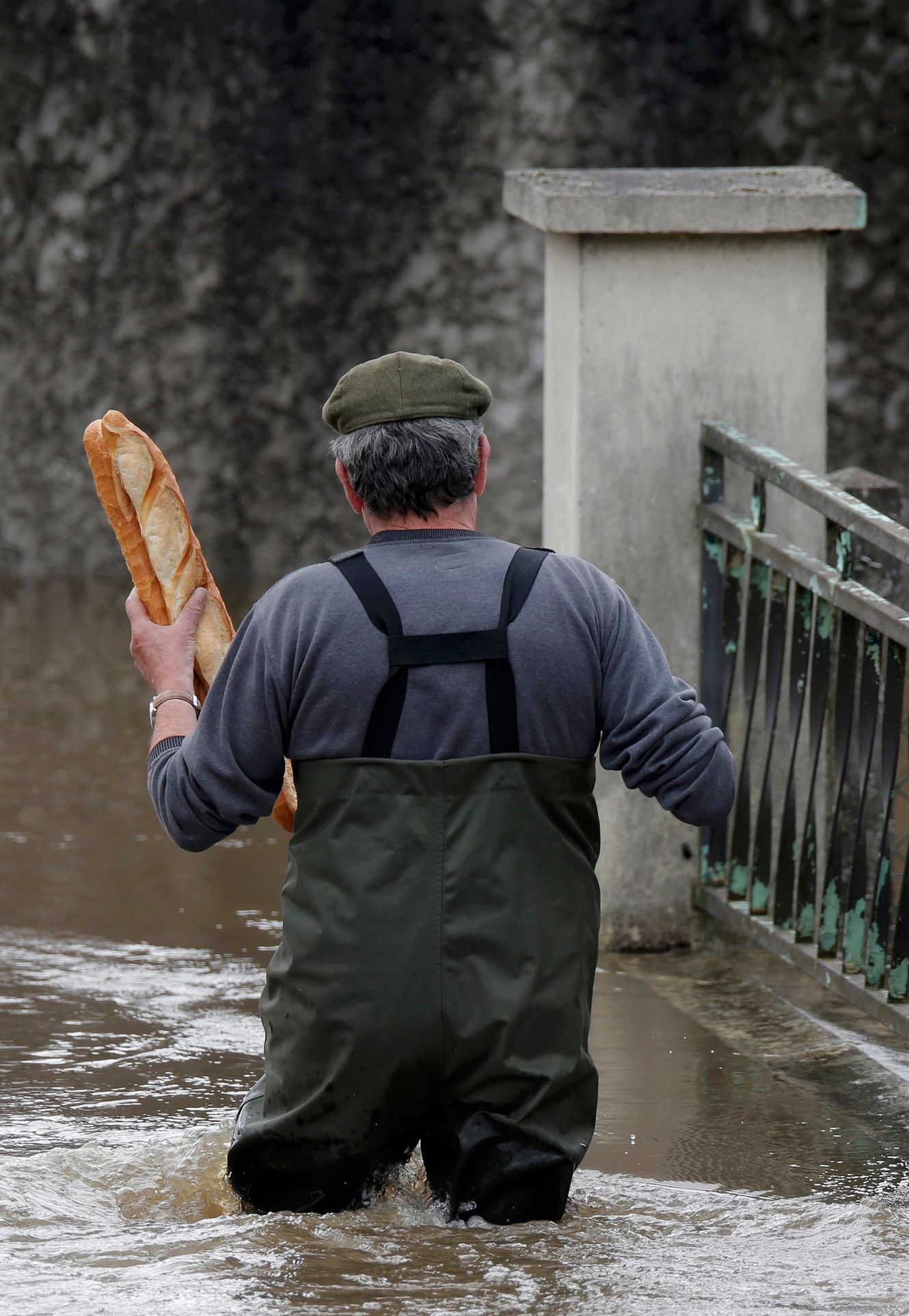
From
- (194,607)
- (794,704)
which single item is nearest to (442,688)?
(194,607)

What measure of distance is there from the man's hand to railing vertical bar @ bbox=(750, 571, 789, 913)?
1.64 metres

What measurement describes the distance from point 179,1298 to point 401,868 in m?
0.66

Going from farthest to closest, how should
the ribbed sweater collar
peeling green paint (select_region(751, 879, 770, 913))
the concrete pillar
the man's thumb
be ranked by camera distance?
1. the concrete pillar
2. peeling green paint (select_region(751, 879, 770, 913))
3. the man's thumb
4. the ribbed sweater collar

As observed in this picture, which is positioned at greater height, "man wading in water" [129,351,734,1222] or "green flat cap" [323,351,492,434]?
"green flat cap" [323,351,492,434]

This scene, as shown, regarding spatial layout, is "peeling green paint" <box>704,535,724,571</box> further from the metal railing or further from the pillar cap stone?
the pillar cap stone

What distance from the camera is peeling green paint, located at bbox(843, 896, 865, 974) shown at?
4121mm

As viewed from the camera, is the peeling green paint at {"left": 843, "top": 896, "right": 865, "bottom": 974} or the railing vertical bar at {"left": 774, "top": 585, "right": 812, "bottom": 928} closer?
the peeling green paint at {"left": 843, "top": 896, "right": 865, "bottom": 974}

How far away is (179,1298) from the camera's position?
2.77 m

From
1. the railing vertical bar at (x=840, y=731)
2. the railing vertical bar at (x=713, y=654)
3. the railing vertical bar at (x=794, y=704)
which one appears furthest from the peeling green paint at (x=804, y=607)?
the railing vertical bar at (x=713, y=654)

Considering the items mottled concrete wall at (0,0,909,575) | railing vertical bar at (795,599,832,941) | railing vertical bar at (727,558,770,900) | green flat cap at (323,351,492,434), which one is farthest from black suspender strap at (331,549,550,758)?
mottled concrete wall at (0,0,909,575)

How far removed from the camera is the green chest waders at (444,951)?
9.18ft

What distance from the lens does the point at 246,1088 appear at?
4.02 meters

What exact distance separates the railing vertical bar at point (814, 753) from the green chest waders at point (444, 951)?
4.60ft

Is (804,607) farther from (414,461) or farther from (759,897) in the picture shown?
(414,461)
